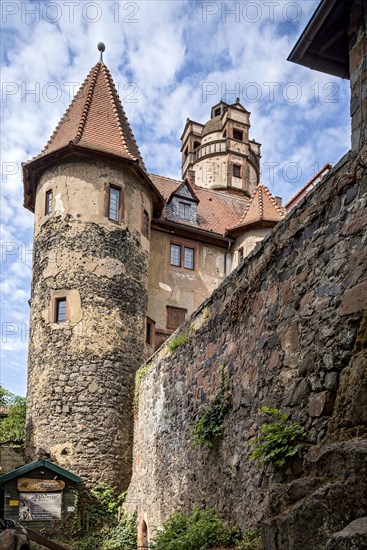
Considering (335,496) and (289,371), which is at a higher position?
(289,371)

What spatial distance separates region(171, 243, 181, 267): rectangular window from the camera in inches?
872

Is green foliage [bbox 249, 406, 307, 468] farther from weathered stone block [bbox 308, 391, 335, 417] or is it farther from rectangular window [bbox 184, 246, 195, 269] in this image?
rectangular window [bbox 184, 246, 195, 269]

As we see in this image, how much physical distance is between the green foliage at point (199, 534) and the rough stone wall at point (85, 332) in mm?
7338

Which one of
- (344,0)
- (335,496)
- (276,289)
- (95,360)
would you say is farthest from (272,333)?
(95,360)

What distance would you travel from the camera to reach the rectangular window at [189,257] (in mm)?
22484

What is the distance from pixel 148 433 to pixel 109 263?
5589 millimetres

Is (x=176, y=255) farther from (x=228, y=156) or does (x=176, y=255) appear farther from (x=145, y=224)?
(x=228, y=156)

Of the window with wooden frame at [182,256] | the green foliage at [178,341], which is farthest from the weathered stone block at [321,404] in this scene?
the window with wooden frame at [182,256]

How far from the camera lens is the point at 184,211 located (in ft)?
77.6

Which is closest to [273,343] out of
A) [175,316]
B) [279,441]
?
[279,441]

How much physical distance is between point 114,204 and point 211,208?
7665mm

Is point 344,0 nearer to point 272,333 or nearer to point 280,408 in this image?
point 272,333

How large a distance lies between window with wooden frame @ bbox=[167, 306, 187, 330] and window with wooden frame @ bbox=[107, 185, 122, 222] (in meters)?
4.30

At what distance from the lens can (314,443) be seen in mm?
5887
